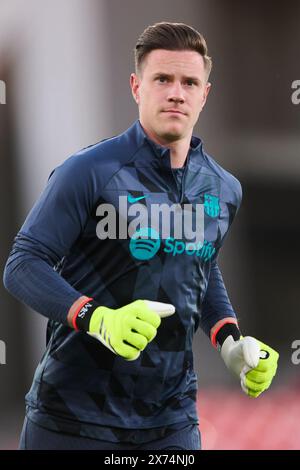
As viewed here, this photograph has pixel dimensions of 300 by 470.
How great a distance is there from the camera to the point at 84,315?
6.58 ft

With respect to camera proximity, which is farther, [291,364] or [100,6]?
[291,364]

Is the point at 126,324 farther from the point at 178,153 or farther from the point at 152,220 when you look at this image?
the point at 178,153

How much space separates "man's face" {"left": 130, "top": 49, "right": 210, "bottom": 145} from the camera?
224 centimetres

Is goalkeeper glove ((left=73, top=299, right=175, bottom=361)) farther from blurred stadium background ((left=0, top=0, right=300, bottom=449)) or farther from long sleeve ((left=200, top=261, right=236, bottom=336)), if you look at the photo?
blurred stadium background ((left=0, top=0, right=300, bottom=449))

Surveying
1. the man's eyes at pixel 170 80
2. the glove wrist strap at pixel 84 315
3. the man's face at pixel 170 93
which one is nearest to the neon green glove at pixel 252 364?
the glove wrist strap at pixel 84 315

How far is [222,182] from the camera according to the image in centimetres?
247

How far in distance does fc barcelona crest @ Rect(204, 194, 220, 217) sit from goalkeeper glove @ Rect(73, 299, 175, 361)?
47 cm

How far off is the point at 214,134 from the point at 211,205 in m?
2.72

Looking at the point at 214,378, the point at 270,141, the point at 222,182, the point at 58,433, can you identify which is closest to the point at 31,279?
the point at 58,433

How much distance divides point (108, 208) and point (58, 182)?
152 millimetres

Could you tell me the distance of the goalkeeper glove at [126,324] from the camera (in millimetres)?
1944

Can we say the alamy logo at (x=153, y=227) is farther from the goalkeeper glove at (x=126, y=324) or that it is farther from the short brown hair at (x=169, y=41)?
the short brown hair at (x=169, y=41)

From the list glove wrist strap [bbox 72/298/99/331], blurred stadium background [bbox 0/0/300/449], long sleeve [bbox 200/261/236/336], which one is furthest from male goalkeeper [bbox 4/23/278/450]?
blurred stadium background [bbox 0/0/300/449]

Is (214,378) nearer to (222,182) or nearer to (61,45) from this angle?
(61,45)
